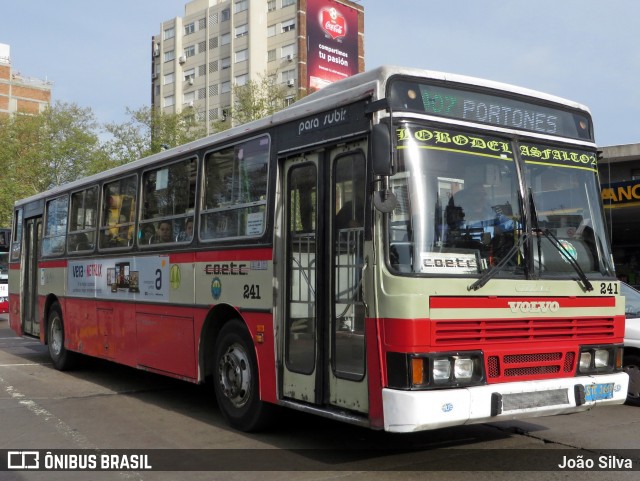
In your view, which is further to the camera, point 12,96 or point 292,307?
point 12,96

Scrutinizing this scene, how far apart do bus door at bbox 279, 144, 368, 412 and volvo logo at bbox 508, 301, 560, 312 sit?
4.03ft

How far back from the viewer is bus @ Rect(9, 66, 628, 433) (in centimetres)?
545

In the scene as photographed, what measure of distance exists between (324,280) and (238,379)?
179 centimetres

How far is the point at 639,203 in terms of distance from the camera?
731 inches

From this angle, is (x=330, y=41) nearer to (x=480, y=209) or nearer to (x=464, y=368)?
(x=480, y=209)

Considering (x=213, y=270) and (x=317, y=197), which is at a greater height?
(x=317, y=197)

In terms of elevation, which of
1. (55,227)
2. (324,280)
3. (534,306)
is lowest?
(534,306)

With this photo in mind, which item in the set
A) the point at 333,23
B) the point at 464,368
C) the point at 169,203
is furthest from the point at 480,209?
the point at 333,23

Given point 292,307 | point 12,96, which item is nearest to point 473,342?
point 292,307

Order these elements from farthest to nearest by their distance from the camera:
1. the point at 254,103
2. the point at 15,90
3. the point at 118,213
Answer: the point at 15,90 → the point at 254,103 → the point at 118,213

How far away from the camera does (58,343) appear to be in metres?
12.2

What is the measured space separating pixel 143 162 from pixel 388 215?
5.08 metres

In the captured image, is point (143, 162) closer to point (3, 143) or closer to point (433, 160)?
point (433, 160)

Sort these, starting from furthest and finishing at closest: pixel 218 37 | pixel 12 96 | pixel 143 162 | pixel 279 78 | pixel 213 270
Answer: pixel 12 96, pixel 218 37, pixel 279 78, pixel 143 162, pixel 213 270
